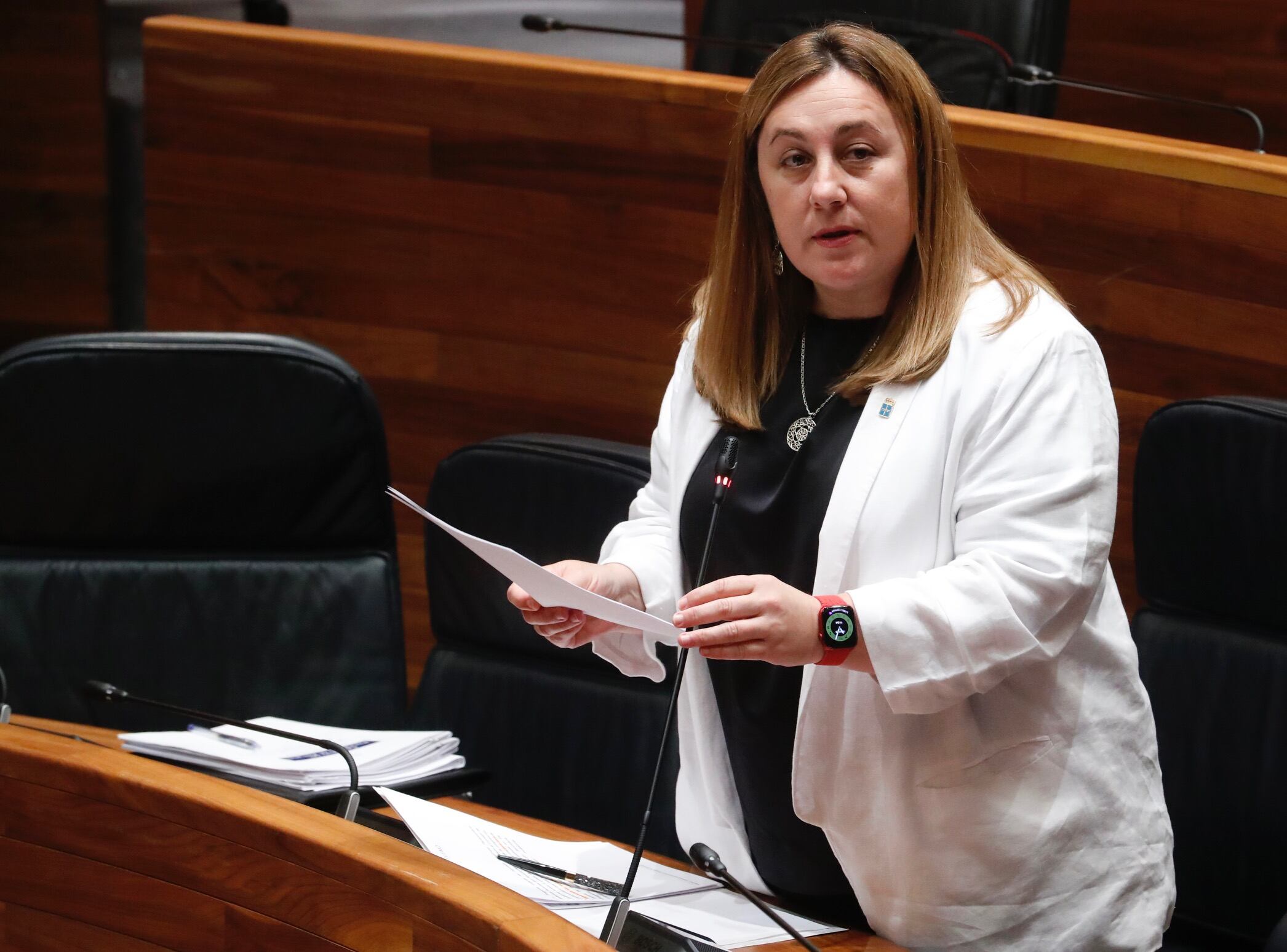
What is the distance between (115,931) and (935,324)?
0.64m

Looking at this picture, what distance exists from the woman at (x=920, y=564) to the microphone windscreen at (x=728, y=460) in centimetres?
7

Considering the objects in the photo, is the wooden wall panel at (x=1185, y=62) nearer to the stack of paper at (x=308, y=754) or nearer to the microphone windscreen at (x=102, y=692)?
the stack of paper at (x=308, y=754)

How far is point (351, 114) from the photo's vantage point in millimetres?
1835

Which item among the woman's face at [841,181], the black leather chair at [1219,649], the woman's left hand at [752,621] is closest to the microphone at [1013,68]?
the black leather chair at [1219,649]

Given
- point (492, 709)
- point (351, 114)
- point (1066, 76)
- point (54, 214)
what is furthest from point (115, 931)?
point (54, 214)

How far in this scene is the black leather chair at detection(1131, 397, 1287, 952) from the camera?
48.1 inches

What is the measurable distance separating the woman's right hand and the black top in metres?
0.04

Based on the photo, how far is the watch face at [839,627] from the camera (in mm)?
845

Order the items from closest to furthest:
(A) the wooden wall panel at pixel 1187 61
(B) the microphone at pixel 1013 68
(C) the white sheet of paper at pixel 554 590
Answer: (C) the white sheet of paper at pixel 554 590, (B) the microphone at pixel 1013 68, (A) the wooden wall panel at pixel 1187 61

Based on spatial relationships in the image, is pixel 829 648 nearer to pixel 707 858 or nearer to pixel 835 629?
pixel 835 629

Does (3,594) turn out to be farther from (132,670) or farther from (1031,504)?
(1031,504)

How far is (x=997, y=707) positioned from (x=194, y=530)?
0.86 meters

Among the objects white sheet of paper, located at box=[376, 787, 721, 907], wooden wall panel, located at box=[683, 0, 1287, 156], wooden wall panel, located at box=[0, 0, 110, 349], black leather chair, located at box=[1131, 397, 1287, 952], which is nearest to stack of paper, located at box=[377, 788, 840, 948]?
white sheet of paper, located at box=[376, 787, 721, 907]

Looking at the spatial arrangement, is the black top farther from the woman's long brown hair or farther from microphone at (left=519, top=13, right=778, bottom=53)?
microphone at (left=519, top=13, right=778, bottom=53)
